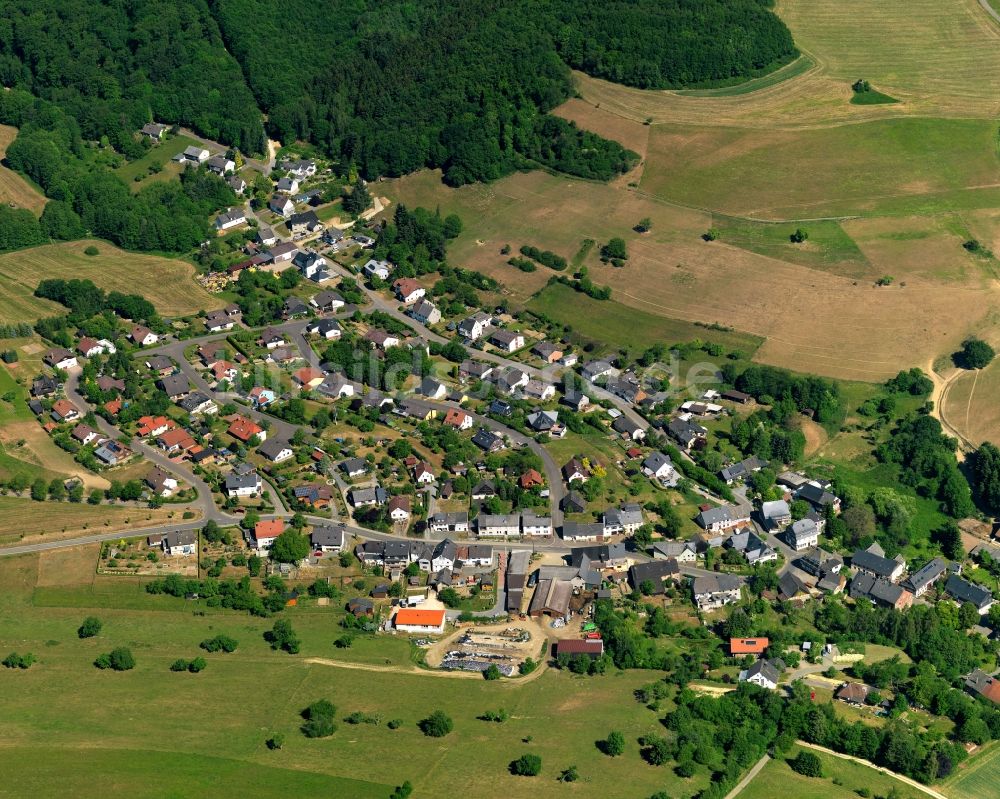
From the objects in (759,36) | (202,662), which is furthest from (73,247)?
(759,36)

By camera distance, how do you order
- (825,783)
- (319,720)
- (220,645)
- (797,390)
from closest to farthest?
(825,783) < (319,720) < (220,645) < (797,390)

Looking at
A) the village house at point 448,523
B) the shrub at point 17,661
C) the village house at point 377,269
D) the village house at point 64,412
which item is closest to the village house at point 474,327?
the village house at point 377,269

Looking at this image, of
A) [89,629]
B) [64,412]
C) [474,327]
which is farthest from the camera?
[474,327]

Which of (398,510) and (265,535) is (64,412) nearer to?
(265,535)

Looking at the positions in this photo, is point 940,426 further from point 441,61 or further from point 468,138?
point 441,61

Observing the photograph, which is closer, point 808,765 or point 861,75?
point 808,765

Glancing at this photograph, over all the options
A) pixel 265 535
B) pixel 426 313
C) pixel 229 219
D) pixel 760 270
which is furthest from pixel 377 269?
pixel 265 535

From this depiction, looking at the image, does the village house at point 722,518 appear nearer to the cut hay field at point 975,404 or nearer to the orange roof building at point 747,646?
the orange roof building at point 747,646

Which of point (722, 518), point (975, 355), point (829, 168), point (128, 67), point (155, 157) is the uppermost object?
point (128, 67)
